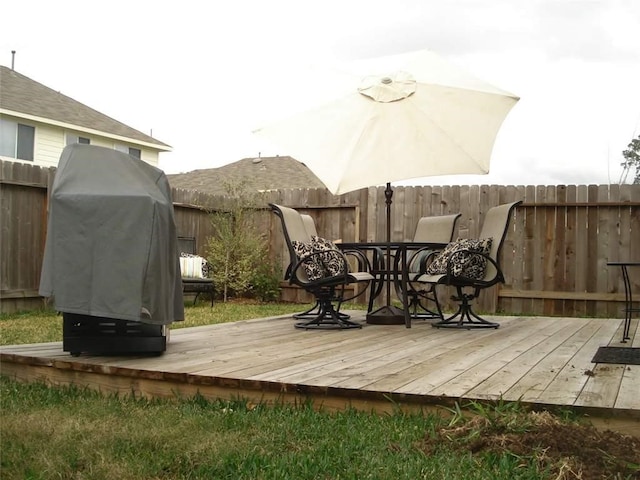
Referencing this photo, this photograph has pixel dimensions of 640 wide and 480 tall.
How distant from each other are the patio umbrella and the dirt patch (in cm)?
253

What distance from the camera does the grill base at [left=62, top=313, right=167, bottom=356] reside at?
10.3 ft

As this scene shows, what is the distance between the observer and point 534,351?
3621 millimetres

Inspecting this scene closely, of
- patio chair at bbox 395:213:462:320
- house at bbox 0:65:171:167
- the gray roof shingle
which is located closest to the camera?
patio chair at bbox 395:213:462:320

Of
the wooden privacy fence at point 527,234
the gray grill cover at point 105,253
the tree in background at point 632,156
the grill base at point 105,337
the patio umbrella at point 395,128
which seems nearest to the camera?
the gray grill cover at point 105,253

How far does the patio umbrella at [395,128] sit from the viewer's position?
4527 mm

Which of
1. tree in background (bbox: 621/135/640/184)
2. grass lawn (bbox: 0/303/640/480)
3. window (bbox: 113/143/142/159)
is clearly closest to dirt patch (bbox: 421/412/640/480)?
grass lawn (bbox: 0/303/640/480)

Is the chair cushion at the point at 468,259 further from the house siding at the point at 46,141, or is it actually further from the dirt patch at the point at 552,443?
the house siding at the point at 46,141

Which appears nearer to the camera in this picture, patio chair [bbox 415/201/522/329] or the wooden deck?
the wooden deck

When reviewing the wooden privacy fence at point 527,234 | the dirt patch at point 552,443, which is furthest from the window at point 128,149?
the dirt patch at point 552,443

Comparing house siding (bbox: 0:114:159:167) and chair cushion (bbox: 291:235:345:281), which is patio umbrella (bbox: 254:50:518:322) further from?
house siding (bbox: 0:114:159:167)

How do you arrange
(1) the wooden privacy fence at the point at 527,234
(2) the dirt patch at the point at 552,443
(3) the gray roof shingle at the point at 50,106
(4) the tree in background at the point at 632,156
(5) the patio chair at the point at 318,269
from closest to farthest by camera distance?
(2) the dirt patch at the point at 552,443
(5) the patio chair at the point at 318,269
(1) the wooden privacy fence at the point at 527,234
(4) the tree in background at the point at 632,156
(3) the gray roof shingle at the point at 50,106

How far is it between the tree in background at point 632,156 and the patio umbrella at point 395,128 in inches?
192

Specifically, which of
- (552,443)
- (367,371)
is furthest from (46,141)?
(552,443)

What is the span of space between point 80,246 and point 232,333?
1.79 meters
